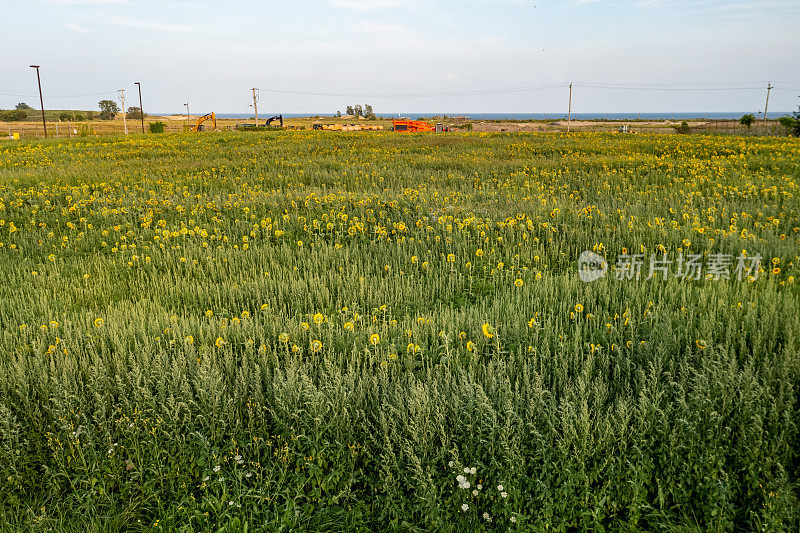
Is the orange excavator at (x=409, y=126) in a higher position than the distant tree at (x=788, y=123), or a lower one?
higher

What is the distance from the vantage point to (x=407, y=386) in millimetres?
3902

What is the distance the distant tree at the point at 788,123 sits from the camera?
34.4 meters

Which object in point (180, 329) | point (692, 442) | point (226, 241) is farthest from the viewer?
point (226, 241)

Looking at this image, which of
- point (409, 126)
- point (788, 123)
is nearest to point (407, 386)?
point (788, 123)

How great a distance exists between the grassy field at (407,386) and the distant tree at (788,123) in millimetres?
34337

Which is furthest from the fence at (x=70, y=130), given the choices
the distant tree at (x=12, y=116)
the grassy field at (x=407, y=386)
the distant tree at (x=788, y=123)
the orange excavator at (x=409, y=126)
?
the distant tree at (x=788, y=123)

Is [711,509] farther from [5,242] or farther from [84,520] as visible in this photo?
[5,242]

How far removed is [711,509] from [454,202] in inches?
301

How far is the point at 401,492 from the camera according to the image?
321cm

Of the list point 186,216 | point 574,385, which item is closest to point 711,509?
point 574,385

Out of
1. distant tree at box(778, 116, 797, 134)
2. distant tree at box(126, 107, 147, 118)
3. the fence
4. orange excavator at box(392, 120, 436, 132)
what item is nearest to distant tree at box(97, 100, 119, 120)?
distant tree at box(126, 107, 147, 118)

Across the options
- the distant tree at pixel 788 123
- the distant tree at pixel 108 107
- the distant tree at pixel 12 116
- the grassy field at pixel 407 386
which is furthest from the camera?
the distant tree at pixel 108 107

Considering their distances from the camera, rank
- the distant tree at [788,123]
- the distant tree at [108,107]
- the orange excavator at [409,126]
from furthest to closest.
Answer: the distant tree at [108,107]
the orange excavator at [409,126]
the distant tree at [788,123]

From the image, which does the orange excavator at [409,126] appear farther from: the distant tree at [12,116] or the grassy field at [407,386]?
the distant tree at [12,116]
